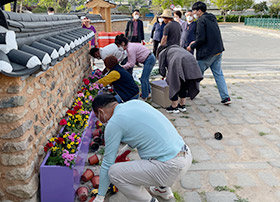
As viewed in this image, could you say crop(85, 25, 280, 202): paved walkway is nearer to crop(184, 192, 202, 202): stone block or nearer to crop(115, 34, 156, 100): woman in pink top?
crop(184, 192, 202, 202): stone block

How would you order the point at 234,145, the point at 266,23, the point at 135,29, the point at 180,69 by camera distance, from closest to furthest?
the point at 234,145, the point at 180,69, the point at 135,29, the point at 266,23

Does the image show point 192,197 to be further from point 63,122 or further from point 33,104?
point 33,104

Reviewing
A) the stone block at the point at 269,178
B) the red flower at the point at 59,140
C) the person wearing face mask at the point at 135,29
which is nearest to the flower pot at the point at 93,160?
the red flower at the point at 59,140

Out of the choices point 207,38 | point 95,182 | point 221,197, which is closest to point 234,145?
point 221,197

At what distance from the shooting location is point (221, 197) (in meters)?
3.28

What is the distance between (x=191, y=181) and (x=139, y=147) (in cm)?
130

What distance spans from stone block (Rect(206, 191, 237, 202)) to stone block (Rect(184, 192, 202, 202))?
0.39 feet

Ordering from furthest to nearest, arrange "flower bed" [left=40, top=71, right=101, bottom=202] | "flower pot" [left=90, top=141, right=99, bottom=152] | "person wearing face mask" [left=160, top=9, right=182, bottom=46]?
"person wearing face mask" [left=160, top=9, right=182, bottom=46]
"flower pot" [left=90, top=141, right=99, bottom=152]
"flower bed" [left=40, top=71, right=101, bottom=202]

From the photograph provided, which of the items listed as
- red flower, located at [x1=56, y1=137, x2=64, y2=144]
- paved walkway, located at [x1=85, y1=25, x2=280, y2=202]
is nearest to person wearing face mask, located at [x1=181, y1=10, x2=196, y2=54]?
paved walkway, located at [x1=85, y1=25, x2=280, y2=202]

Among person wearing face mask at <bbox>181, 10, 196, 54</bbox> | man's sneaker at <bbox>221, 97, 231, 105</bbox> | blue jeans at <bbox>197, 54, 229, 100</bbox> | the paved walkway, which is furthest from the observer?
person wearing face mask at <bbox>181, 10, 196, 54</bbox>

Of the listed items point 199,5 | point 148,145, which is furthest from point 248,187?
point 199,5

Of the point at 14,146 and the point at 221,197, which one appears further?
the point at 221,197

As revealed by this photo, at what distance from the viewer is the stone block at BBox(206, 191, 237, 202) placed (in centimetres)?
323

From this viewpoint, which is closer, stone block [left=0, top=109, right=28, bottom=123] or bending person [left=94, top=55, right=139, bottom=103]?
stone block [left=0, top=109, right=28, bottom=123]
